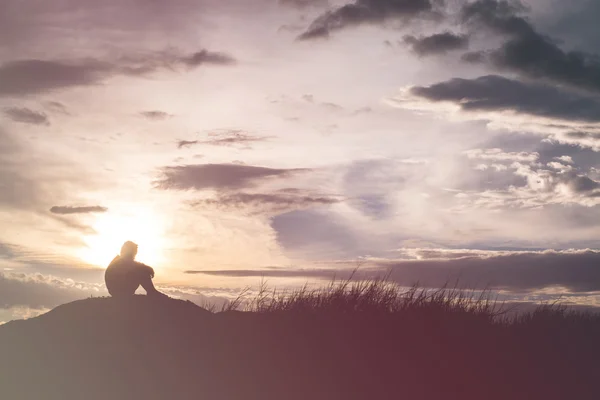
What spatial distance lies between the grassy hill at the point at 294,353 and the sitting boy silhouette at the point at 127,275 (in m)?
0.29

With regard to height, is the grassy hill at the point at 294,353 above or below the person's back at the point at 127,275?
below

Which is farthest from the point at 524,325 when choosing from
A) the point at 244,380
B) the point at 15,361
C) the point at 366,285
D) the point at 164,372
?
the point at 15,361

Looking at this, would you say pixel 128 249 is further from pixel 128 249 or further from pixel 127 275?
pixel 127 275

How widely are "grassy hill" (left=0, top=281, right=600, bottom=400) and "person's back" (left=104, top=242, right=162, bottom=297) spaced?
30cm

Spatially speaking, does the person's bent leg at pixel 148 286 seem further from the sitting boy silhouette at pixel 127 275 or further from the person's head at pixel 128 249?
the person's head at pixel 128 249

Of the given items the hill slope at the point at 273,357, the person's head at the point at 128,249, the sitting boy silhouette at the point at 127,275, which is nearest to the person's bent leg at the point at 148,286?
the sitting boy silhouette at the point at 127,275

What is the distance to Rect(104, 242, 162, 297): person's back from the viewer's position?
13172 millimetres

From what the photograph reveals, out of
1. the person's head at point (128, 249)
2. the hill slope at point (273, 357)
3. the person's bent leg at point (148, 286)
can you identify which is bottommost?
the hill slope at point (273, 357)

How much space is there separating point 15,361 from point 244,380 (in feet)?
14.5

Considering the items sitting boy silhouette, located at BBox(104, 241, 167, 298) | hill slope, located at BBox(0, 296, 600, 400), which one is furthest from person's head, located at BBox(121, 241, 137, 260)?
hill slope, located at BBox(0, 296, 600, 400)

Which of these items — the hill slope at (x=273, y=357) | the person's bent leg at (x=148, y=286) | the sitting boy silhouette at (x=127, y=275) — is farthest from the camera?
the person's bent leg at (x=148, y=286)

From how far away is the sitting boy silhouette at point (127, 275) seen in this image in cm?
1317

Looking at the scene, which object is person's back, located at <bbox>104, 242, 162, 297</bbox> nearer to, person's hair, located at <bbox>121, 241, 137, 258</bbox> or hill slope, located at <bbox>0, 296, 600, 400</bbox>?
person's hair, located at <bbox>121, 241, 137, 258</bbox>

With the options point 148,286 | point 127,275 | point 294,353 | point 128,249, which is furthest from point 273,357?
point 128,249
